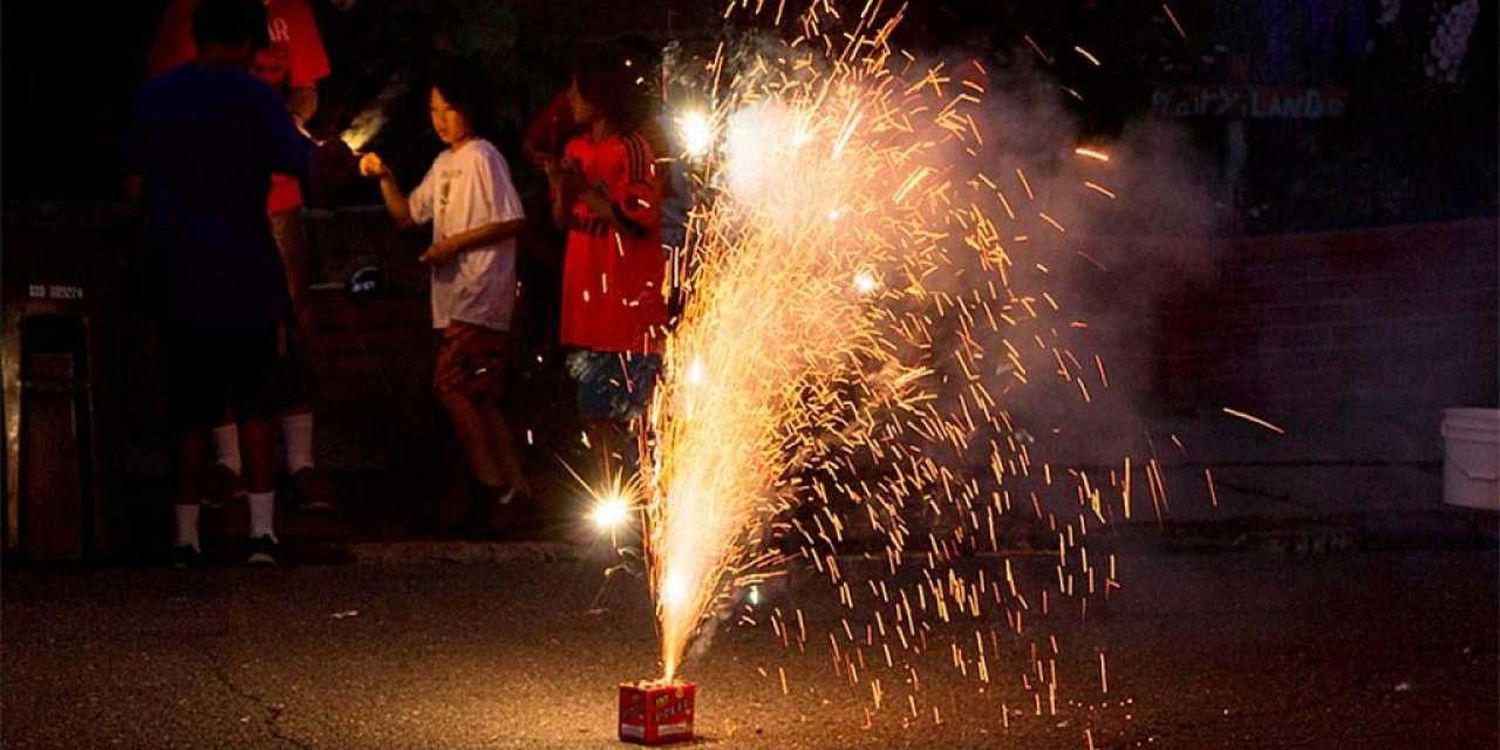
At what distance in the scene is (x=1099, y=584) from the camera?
28.5 ft

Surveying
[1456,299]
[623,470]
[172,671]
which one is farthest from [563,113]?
[1456,299]

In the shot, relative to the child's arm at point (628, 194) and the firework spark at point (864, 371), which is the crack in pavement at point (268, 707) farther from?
the child's arm at point (628, 194)

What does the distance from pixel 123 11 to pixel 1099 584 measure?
19.9 feet

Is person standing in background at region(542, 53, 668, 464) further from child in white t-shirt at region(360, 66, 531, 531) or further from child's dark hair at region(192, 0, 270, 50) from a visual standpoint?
child's dark hair at region(192, 0, 270, 50)

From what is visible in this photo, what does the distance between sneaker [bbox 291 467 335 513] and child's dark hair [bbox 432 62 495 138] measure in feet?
4.64

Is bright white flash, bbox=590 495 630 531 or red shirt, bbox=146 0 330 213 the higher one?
red shirt, bbox=146 0 330 213

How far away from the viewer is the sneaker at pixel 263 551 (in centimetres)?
871

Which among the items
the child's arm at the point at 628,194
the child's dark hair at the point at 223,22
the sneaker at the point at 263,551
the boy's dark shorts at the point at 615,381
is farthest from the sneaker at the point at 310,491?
the child's dark hair at the point at 223,22

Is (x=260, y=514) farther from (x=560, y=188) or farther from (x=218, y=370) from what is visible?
(x=560, y=188)

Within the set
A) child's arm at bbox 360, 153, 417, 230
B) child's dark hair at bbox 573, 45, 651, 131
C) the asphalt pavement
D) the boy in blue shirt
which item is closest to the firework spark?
the asphalt pavement

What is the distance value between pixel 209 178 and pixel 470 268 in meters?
1.16

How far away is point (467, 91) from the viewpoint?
9453 millimetres

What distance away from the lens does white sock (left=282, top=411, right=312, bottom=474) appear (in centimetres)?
938

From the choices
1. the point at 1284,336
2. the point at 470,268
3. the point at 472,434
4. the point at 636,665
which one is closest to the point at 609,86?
the point at 470,268
